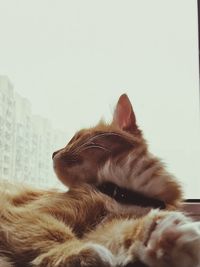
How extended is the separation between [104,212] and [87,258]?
12.0 inches

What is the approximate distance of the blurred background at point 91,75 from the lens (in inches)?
64.4

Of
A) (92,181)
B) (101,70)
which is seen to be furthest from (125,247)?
(101,70)

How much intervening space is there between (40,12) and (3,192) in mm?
840

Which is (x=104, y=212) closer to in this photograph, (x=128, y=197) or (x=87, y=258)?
(x=128, y=197)

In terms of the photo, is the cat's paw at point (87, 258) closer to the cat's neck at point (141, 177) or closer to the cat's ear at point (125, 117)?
the cat's neck at point (141, 177)

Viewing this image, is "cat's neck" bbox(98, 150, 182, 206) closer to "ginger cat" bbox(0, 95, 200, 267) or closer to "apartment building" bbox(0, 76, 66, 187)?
"ginger cat" bbox(0, 95, 200, 267)

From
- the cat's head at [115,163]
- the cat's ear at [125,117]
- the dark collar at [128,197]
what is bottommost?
the dark collar at [128,197]

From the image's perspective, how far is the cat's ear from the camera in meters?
1.29

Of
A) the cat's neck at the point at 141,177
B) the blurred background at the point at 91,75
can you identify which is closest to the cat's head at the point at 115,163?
the cat's neck at the point at 141,177

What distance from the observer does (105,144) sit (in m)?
1.20

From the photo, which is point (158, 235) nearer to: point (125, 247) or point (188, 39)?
point (125, 247)

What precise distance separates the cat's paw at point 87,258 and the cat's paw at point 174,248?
0.06 meters

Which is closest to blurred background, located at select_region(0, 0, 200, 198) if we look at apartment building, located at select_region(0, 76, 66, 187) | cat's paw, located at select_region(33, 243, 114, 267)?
apartment building, located at select_region(0, 76, 66, 187)

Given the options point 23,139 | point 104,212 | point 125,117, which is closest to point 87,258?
point 104,212
